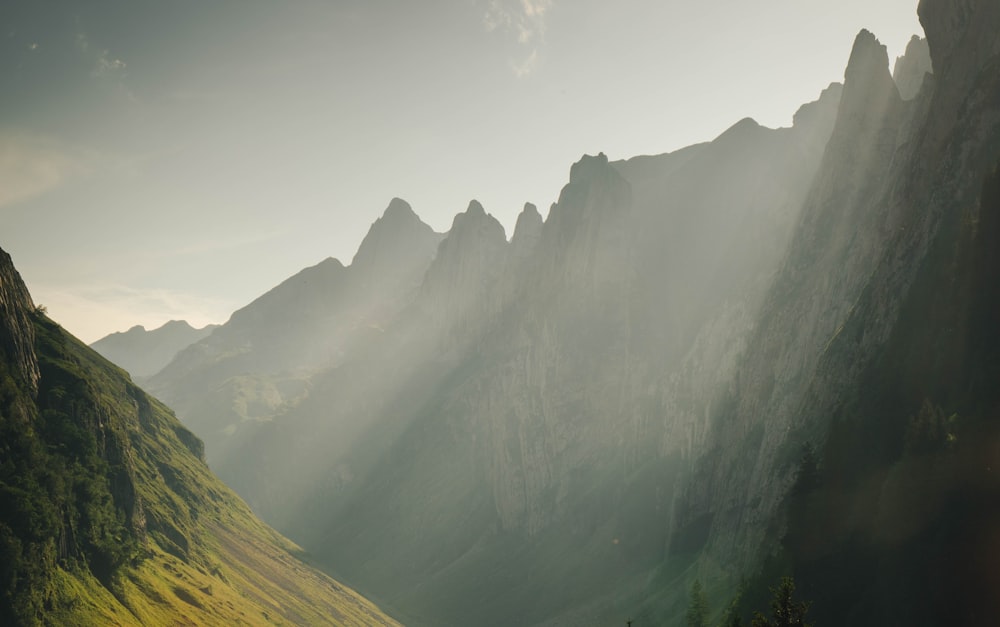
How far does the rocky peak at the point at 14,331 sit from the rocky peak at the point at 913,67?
18744cm

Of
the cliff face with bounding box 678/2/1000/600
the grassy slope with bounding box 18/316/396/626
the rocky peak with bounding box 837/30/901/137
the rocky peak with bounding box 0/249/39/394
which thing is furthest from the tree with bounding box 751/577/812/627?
the rocky peak with bounding box 0/249/39/394

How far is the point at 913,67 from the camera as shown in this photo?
522ft

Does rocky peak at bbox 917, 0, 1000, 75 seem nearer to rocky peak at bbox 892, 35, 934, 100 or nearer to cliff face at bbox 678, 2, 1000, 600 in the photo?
cliff face at bbox 678, 2, 1000, 600

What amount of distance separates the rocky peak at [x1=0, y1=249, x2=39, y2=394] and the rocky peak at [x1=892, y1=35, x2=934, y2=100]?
18744cm

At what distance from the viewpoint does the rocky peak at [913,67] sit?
153375 millimetres

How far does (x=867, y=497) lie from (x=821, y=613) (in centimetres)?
1316

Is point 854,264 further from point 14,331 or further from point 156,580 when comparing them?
point 14,331

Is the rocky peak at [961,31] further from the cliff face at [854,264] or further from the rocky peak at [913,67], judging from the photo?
the rocky peak at [913,67]

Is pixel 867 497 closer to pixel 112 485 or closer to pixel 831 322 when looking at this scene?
pixel 831 322

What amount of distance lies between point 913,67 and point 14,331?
653 ft

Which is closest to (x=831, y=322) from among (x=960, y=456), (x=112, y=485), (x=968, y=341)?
(x=968, y=341)

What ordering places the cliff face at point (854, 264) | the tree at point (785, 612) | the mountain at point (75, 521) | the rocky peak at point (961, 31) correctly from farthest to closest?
1. the mountain at point (75, 521)
2. the rocky peak at point (961, 31)
3. the cliff face at point (854, 264)
4. the tree at point (785, 612)

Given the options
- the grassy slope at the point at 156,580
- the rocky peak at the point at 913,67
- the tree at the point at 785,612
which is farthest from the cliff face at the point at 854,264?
the grassy slope at the point at 156,580

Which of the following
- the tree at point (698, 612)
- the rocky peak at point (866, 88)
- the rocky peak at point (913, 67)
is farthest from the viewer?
the rocky peak at point (913, 67)
